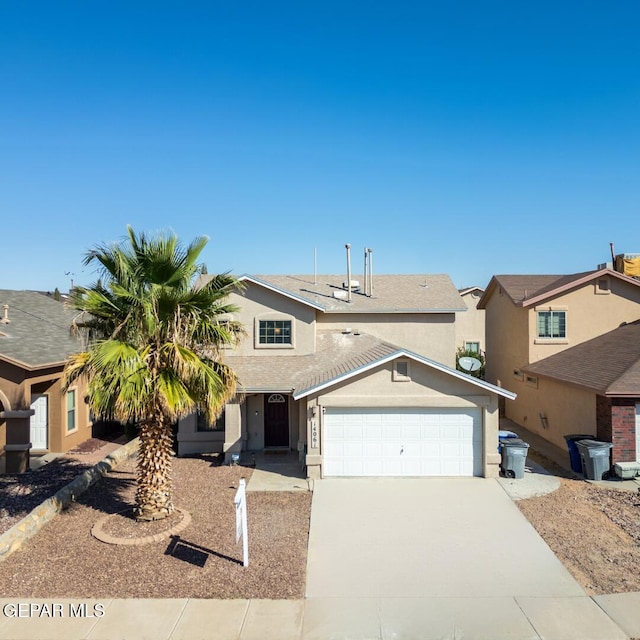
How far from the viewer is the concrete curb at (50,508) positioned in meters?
9.41

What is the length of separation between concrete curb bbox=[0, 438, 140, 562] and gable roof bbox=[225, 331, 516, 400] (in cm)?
471

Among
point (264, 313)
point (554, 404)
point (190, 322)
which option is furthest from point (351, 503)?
point (554, 404)

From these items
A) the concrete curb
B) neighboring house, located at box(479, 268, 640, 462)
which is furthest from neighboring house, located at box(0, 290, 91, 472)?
neighboring house, located at box(479, 268, 640, 462)

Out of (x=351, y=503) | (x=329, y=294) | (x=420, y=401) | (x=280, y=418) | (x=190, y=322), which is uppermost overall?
(x=329, y=294)

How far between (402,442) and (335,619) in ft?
24.3

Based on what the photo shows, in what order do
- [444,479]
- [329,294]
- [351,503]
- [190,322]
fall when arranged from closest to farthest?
[190,322]
[351,503]
[444,479]
[329,294]

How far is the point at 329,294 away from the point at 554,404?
390 inches

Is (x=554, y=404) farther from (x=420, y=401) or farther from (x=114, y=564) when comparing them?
(x=114, y=564)

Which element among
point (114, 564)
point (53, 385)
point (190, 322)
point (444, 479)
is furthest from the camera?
point (53, 385)

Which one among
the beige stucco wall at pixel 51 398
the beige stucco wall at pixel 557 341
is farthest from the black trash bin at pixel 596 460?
the beige stucco wall at pixel 51 398

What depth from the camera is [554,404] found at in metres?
18.2

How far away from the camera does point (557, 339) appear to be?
20.4m

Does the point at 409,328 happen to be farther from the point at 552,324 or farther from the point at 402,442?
the point at 402,442

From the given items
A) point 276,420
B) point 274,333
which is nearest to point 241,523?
point 276,420
